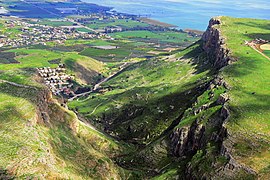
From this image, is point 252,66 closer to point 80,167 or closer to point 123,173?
point 123,173

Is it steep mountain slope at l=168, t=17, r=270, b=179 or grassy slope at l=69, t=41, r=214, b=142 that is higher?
steep mountain slope at l=168, t=17, r=270, b=179

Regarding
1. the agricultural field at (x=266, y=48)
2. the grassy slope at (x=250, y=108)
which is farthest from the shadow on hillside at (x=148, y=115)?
the agricultural field at (x=266, y=48)

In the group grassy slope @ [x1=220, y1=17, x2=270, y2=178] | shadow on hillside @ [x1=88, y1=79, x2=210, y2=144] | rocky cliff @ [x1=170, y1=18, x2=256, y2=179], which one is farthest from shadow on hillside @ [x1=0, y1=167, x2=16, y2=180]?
shadow on hillside @ [x1=88, y1=79, x2=210, y2=144]

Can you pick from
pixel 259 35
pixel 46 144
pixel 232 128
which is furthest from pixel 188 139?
pixel 259 35

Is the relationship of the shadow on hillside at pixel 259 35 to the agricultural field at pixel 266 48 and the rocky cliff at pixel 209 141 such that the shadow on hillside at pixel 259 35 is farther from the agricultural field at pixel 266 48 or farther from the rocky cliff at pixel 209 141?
the rocky cliff at pixel 209 141

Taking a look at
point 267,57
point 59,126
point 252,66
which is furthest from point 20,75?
point 267,57

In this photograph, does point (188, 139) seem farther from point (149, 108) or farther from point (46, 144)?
point (149, 108)

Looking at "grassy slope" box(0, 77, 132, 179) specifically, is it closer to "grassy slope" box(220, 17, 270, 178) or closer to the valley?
the valley

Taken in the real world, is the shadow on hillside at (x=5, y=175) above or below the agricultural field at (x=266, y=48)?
below
